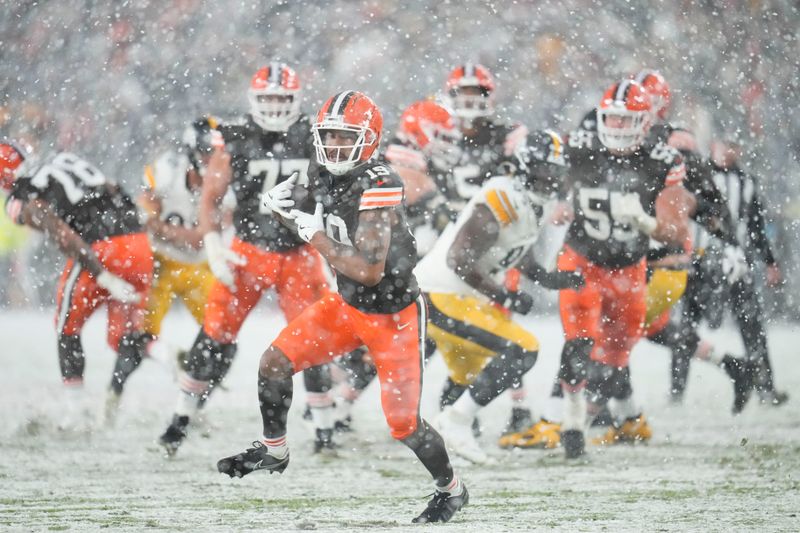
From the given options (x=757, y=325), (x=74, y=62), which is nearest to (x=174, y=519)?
(x=757, y=325)

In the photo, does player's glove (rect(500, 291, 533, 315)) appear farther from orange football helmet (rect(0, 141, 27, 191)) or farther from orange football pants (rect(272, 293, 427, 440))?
orange football helmet (rect(0, 141, 27, 191))

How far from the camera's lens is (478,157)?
277 inches

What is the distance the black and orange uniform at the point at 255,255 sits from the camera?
6402mm

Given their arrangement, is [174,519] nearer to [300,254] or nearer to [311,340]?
[311,340]

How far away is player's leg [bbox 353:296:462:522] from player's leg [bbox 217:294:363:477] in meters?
0.09

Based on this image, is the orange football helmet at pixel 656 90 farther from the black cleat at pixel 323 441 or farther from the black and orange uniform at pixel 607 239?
the black cleat at pixel 323 441

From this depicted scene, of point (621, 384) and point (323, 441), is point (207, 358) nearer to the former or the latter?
point (323, 441)

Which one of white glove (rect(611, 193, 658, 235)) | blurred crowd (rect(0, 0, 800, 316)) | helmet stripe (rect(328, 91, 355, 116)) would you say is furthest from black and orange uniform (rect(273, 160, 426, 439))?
blurred crowd (rect(0, 0, 800, 316))

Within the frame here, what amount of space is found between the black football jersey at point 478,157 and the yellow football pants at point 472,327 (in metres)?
0.92

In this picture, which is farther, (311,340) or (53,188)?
(53,188)

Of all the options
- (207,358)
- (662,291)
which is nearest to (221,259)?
(207,358)

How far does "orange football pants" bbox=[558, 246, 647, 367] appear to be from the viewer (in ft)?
21.5

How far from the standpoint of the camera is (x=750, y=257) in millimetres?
8391

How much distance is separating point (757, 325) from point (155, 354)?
3.73 metres
